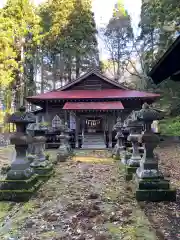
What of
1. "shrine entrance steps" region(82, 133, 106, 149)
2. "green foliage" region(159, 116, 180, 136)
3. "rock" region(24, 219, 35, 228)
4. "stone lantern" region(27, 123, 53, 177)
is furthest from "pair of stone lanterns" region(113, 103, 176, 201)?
"green foliage" region(159, 116, 180, 136)

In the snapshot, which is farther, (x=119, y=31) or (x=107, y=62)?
(x=107, y=62)

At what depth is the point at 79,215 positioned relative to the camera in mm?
4609

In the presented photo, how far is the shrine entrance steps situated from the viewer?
20.4m

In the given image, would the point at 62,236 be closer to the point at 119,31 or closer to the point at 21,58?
the point at 21,58

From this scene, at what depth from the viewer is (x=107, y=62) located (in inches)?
1558

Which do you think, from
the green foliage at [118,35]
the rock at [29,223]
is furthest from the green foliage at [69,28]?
the rock at [29,223]

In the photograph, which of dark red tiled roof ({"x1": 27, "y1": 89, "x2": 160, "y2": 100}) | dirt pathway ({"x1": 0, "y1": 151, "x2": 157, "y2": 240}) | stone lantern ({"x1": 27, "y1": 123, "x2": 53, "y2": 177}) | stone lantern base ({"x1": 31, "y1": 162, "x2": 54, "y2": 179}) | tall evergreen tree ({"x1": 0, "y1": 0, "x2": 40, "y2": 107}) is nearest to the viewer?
dirt pathway ({"x1": 0, "y1": 151, "x2": 157, "y2": 240})

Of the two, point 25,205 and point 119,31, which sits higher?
point 119,31

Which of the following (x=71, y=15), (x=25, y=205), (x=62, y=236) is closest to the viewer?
(x=62, y=236)

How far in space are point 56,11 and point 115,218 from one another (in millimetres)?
29256

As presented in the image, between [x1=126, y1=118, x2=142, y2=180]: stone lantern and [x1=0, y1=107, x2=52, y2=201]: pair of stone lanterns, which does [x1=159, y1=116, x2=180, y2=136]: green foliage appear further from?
[x1=0, y1=107, x2=52, y2=201]: pair of stone lanterns

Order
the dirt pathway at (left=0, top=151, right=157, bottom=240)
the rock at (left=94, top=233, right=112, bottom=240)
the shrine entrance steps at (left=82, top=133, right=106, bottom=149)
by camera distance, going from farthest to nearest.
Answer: the shrine entrance steps at (left=82, top=133, right=106, bottom=149) < the dirt pathway at (left=0, top=151, right=157, bottom=240) < the rock at (left=94, top=233, right=112, bottom=240)

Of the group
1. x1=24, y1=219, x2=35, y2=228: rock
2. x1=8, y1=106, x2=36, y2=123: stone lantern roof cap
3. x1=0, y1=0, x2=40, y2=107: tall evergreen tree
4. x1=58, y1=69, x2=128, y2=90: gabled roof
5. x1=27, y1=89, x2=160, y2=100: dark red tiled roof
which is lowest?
x1=24, y1=219, x2=35, y2=228: rock

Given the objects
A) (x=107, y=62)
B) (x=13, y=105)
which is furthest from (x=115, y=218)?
(x=107, y=62)
